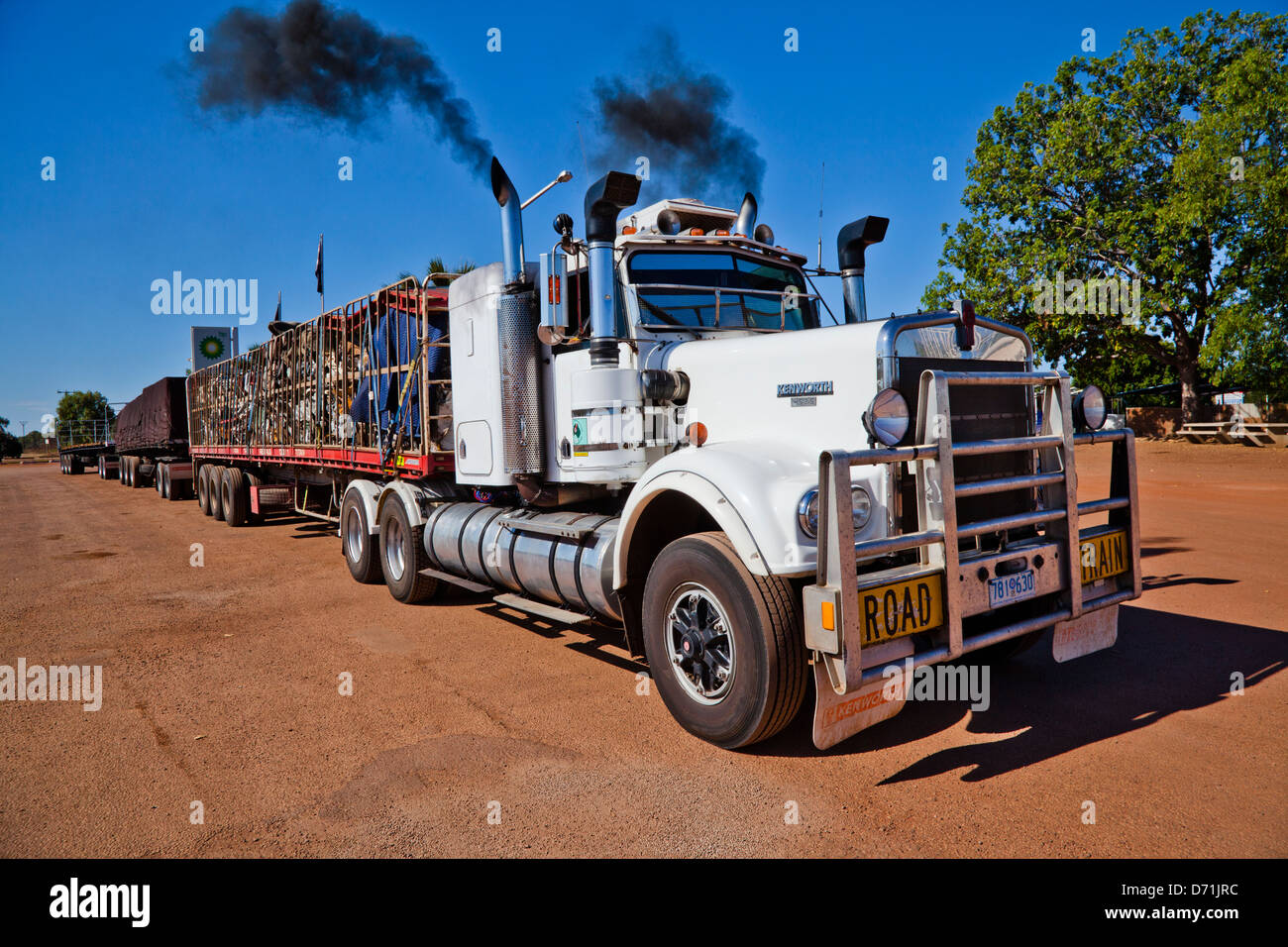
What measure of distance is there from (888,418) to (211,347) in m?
21.9

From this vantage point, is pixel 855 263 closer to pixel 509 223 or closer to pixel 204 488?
pixel 509 223

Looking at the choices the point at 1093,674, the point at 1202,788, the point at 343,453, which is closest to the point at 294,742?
the point at 1202,788

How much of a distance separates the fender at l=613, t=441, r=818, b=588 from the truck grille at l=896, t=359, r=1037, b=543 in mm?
583

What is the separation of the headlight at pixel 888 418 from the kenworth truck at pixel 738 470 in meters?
0.02

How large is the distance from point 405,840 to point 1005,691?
351 centimetres

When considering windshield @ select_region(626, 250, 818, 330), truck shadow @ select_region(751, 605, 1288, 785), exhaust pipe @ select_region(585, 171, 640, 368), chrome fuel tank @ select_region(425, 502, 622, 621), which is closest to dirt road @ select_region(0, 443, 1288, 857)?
truck shadow @ select_region(751, 605, 1288, 785)

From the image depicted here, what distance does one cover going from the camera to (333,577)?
361 inches

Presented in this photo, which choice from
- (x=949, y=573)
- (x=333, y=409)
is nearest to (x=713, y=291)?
(x=949, y=573)

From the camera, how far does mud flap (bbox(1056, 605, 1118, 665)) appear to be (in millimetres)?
4164

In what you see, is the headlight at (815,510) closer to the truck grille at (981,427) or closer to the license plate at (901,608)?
the truck grille at (981,427)

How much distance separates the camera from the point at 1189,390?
27.4 metres

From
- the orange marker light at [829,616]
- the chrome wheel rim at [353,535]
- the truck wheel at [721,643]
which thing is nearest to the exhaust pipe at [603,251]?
the truck wheel at [721,643]

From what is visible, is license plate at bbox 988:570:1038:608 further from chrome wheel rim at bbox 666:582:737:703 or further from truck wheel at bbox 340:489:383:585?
truck wheel at bbox 340:489:383:585

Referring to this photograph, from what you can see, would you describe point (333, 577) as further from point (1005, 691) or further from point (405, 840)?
point (1005, 691)
